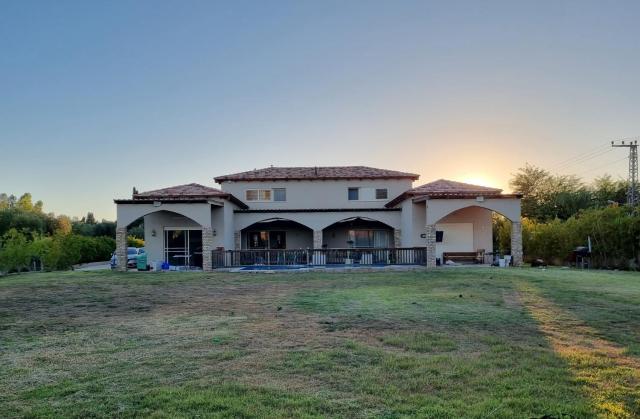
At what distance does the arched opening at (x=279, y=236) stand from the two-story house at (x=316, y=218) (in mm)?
66

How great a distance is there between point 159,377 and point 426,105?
19.6m

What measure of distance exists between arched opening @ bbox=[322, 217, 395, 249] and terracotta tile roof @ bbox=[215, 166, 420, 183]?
3116mm

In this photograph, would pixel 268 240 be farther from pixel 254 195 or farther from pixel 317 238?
pixel 317 238

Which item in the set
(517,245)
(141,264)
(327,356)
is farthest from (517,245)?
(327,356)

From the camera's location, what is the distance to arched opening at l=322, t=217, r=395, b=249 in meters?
29.9

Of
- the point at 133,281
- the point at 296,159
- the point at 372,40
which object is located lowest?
the point at 133,281

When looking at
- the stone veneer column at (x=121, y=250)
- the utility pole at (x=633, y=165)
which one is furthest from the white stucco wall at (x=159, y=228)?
the utility pole at (x=633, y=165)

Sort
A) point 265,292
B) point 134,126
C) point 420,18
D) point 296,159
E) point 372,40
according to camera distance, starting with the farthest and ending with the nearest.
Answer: point 296,159
point 134,126
point 372,40
point 420,18
point 265,292

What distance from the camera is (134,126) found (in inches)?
941

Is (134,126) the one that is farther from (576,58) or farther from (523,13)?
(576,58)

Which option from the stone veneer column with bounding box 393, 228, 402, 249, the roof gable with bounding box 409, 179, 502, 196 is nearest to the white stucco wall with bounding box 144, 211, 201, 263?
the stone veneer column with bounding box 393, 228, 402, 249

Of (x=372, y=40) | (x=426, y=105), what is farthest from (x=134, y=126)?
(x=426, y=105)

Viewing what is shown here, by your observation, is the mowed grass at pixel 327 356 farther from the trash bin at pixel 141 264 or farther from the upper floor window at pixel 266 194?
the upper floor window at pixel 266 194

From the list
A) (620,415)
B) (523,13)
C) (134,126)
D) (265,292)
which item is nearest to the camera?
(620,415)
